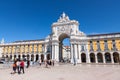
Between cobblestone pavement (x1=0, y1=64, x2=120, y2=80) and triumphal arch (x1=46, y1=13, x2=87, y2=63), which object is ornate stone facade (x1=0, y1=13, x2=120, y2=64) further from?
cobblestone pavement (x1=0, y1=64, x2=120, y2=80)

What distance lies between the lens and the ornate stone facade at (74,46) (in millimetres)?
49456

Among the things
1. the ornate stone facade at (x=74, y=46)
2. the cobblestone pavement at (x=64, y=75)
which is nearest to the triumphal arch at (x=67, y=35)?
the ornate stone facade at (x=74, y=46)

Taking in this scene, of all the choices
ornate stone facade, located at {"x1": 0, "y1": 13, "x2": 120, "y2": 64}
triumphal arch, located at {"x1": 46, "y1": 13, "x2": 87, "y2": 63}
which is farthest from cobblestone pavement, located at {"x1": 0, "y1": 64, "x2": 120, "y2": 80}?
triumphal arch, located at {"x1": 46, "y1": 13, "x2": 87, "y2": 63}

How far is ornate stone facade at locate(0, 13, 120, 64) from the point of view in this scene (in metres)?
49.5

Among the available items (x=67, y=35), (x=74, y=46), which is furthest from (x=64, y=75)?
(x=67, y=35)

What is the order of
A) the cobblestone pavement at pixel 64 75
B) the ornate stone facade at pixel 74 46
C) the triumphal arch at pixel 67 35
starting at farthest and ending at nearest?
the triumphal arch at pixel 67 35
the ornate stone facade at pixel 74 46
the cobblestone pavement at pixel 64 75

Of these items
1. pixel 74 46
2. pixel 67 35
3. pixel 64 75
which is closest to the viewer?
pixel 64 75

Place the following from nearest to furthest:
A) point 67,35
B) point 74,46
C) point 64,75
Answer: point 64,75 < point 74,46 < point 67,35

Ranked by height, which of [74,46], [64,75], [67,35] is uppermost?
[67,35]

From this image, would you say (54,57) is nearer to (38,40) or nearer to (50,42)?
(50,42)

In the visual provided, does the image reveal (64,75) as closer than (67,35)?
Yes

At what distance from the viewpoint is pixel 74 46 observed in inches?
2045

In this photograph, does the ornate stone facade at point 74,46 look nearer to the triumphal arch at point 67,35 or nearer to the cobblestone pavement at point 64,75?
the triumphal arch at point 67,35

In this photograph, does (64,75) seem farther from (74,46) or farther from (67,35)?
(67,35)
